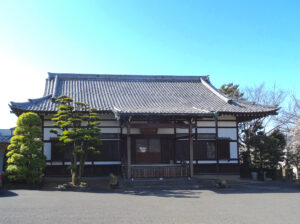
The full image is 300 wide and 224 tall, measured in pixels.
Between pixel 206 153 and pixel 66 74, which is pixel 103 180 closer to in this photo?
pixel 206 153

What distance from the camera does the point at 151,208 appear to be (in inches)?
341

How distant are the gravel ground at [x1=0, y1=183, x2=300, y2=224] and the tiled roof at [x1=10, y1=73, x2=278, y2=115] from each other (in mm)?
5074

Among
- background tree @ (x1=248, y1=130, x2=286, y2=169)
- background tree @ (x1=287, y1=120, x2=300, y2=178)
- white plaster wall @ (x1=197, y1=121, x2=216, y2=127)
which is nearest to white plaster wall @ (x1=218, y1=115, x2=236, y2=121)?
white plaster wall @ (x1=197, y1=121, x2=216, y2=127)

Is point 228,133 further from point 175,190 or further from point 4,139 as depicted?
point 4,139

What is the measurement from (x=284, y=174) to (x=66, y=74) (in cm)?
1672

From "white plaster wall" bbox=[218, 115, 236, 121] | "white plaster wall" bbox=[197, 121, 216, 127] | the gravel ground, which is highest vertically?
"white plaster wall" bbox=[218, 115, 236, 121]

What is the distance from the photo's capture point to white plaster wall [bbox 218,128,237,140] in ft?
58.8

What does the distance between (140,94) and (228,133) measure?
6.22m

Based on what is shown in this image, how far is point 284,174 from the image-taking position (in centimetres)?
1989

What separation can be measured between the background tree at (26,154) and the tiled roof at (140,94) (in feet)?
6.03

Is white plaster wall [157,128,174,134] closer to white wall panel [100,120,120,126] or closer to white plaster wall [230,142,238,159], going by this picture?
white wall panel [100,120,120,126]

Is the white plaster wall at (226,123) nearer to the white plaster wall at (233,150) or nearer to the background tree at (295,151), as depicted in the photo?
the white plaster wall at (233,150)

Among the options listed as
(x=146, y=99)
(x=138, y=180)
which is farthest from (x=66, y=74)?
(x=138, y=180)

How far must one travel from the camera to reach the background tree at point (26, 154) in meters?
13.1
